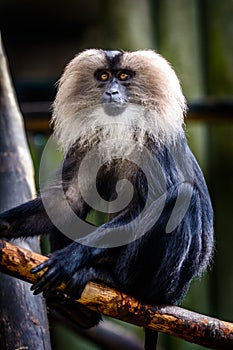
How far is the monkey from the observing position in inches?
104

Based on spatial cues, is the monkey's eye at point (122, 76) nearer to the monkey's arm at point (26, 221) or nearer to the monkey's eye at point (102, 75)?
the monkey's eye at point (102, 75)

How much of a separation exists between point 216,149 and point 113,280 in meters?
2.96

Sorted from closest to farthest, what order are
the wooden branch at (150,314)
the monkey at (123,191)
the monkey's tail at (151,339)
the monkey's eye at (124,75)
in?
the wooden branch at (150,314)
the monkey at (123,191)
the monkey's tail at (151,339)
the monkey's eye at (124,75)

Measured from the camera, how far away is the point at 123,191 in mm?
2826

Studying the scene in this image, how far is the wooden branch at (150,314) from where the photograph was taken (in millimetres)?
2416

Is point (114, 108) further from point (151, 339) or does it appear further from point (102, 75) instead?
point (151, 339)

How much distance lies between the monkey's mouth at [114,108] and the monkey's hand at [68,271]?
60 centimetres

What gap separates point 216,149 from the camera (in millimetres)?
5434

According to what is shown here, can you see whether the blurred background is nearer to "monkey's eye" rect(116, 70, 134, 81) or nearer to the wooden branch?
"monkey's eye" rect(116, 70, 134, 81)

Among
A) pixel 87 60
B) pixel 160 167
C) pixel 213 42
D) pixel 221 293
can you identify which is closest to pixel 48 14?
→ pixel 213 42

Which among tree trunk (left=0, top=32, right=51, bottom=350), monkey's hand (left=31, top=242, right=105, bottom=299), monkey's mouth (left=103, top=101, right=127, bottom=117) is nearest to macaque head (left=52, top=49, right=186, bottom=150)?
monkey's mouth (left=103, top=101, right=127, bottom=117)

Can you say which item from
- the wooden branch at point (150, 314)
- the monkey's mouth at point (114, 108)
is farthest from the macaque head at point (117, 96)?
the wooden branch at point (150, 314)

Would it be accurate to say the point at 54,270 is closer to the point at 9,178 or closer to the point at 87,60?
the point at 9,178

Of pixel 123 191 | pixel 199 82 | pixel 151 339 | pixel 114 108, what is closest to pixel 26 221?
pixel 123 191
